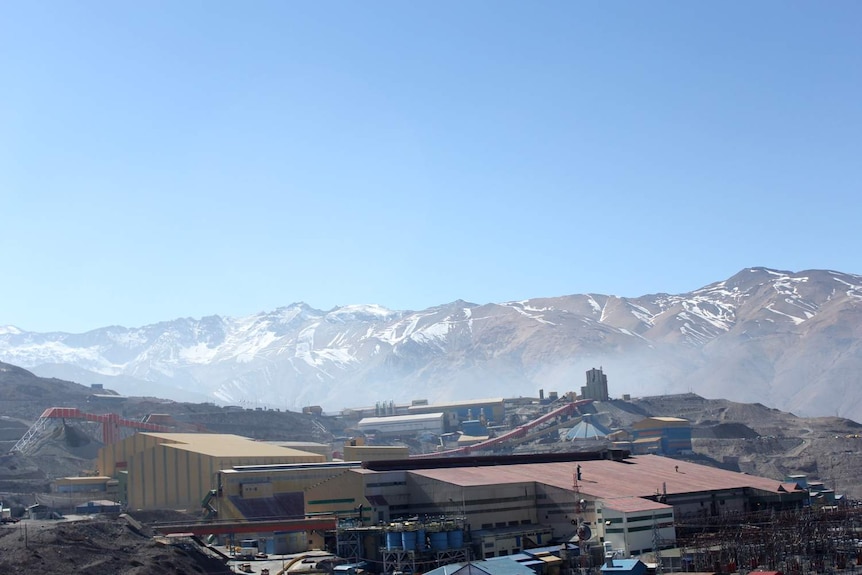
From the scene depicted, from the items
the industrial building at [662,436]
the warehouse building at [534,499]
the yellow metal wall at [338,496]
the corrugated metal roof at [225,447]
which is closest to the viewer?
the warehouse building at [534,499]

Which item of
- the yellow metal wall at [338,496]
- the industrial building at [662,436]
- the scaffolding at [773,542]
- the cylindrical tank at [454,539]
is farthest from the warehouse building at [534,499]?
the industrial building at [662,436]

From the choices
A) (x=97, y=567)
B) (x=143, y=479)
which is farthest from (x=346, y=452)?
(x=97, y=567)

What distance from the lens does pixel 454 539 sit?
76.6 metres

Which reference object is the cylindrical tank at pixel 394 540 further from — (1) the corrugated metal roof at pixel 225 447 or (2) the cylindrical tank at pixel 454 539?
(1) the corrugated metal roof at pixel 225 447

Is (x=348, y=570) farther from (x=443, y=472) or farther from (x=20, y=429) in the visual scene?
(x=20, y=429)

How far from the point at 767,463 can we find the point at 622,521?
353ft

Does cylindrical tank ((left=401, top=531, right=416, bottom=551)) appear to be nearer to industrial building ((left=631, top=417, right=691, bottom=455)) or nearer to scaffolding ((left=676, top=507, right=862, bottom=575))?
scaffolding ((left=676, top=507, right=862, bottom=575))

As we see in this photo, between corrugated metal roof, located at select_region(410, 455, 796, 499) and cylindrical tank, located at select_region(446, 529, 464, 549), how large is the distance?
26.2 feet

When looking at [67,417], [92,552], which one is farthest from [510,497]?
[67,417]

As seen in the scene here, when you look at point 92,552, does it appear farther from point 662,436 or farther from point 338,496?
point 662,436

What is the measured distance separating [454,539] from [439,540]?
44.6 inches

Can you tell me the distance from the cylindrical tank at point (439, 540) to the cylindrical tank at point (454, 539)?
0.90 ft

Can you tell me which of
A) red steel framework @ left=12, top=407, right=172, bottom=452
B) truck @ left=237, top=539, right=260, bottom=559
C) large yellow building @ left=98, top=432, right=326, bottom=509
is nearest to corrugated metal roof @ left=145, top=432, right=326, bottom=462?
large yellow building @ left=98, top=432, right=326, bottom=509

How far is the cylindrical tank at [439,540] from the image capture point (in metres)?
75.9
